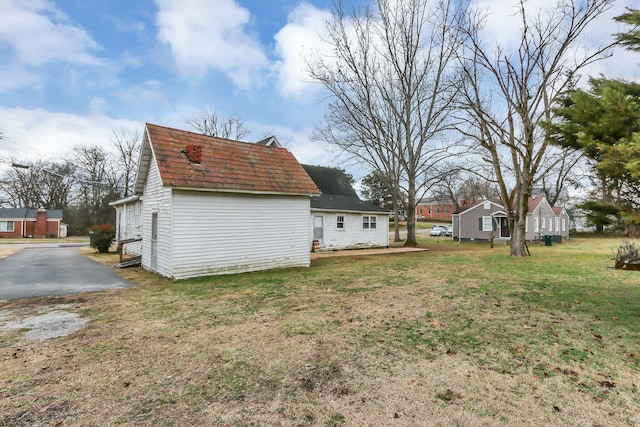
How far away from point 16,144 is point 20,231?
19.0 metres

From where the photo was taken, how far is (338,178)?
25.0m

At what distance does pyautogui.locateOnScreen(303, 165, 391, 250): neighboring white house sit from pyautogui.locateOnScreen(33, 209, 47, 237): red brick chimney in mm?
35215

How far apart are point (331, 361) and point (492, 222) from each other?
29065 millimetres

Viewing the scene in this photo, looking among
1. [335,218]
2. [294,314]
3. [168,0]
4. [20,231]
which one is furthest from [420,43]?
[20,231]

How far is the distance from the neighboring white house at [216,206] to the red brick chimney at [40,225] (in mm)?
36074

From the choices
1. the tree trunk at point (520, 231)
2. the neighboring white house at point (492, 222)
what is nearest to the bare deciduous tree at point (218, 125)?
the neighboring white house at point (492, 222)

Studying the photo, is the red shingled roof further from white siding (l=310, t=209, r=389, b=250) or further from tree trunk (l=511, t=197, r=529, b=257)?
tree trunk (l=511, t=197, r=529, b=257)

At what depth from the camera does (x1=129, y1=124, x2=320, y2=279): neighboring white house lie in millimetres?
9539

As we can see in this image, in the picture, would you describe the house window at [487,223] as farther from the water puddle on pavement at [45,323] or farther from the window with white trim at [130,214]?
the water puddle on pavement at [45,323]

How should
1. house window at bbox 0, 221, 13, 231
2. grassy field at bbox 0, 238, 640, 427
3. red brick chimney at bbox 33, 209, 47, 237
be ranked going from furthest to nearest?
red brick chimney at bbox 33, 209, 47, 237, house window at bbox 0, 221, 13, 231, grassy field at bbox 0, 238, 640, 427

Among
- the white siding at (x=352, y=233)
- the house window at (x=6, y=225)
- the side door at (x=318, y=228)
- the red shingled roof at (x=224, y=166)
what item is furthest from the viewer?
the house window at (x=6, y=225)

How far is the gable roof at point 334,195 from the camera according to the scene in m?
19.9

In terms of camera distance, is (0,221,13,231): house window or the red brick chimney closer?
(0,221,13,231): house window

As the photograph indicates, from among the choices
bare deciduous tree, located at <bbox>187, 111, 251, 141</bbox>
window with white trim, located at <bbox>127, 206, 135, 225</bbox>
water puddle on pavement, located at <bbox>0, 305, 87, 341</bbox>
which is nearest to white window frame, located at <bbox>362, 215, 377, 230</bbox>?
window with white trim, located at <bbox>127, 206, 135, 225</bbox>
